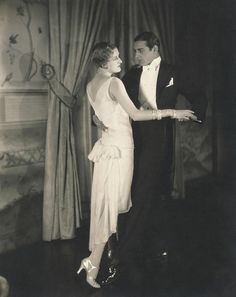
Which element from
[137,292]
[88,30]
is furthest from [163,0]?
[137,292]

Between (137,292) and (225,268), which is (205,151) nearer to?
(225,268)

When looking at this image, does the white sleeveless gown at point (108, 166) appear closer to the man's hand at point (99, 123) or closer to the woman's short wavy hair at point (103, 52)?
the man's hand at point (99, 123)

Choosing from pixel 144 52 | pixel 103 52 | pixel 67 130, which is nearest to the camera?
pixel 103 52

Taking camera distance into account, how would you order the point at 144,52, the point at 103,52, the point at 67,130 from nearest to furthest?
the point at 103,52 < the point at 144,52 < the point at 67,130

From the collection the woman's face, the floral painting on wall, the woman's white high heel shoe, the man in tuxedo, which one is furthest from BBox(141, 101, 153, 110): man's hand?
the woman's white high heel shoe

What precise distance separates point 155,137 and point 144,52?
0.38 meters

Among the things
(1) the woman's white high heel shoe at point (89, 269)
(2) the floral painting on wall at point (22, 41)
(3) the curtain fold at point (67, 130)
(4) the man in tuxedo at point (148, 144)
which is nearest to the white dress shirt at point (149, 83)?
(4) the man in tuxedo at point (148, 144)

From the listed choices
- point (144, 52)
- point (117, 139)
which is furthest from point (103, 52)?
point (117, 139)

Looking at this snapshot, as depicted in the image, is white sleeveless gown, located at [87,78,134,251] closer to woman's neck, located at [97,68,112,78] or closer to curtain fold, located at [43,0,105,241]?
woman's neck, located at [97,68,112,78]

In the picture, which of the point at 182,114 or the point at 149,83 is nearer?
the point at 182,114

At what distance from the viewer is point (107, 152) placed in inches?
73.0

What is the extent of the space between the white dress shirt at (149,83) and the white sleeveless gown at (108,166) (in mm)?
145

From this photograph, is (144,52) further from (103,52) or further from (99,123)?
(99,123)

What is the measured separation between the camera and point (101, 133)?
77.2 inches
